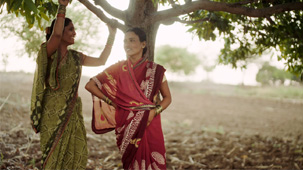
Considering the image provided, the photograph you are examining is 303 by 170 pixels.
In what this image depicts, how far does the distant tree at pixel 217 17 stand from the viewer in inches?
120

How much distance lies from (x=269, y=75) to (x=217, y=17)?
33667mm

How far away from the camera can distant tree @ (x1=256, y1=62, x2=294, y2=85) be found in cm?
3283

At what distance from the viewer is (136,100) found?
2439mm

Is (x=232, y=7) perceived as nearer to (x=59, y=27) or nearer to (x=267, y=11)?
(x=267, y=11)

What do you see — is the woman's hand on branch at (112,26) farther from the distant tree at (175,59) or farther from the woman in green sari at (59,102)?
the distant tree at (175,59)

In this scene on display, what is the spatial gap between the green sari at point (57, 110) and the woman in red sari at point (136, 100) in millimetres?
249

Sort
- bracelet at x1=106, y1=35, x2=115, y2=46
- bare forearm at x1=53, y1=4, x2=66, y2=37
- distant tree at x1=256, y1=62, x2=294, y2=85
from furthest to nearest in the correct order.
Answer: distant tree at x1=256, y1=62, x2=294, y2=85 < bracelet at x1=106, y1=35, x2=115, y2=46 < bare forearm at x1=53, y1=4, x2=66, y2=37

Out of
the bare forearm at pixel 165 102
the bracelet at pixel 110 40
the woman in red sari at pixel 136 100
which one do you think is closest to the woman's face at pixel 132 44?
the woman in red sari at pixel 136 100

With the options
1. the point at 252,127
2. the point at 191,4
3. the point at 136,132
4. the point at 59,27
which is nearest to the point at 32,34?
the point at 59,27

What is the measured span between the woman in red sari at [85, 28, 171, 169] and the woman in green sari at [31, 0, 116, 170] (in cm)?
26

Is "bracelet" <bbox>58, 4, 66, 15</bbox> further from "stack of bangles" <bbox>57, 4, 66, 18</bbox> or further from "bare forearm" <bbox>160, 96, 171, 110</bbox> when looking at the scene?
"bare forearm" <bbox>160, 96, 171, 110</bbox>

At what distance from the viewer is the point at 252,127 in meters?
8.92

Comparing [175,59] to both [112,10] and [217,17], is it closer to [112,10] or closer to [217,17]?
[217,17]

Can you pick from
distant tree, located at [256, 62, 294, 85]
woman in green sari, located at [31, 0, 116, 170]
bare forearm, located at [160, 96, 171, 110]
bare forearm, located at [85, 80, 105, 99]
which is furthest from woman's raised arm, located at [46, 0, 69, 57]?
distant tree, located at [256, 62, 294, 85]
